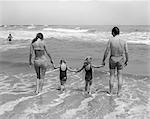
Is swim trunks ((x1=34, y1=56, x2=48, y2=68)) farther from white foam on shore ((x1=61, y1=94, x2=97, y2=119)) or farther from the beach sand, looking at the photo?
white foam on shore ((x1=61, y1=94, x2=97, y2=119))

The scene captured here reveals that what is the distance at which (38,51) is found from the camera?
22.4ft

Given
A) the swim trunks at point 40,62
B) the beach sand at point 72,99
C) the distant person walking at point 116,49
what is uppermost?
the distant person walking at point 116,49

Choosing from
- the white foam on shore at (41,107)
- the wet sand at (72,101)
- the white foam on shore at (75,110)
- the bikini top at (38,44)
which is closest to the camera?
the white foam on shore at (75,110)

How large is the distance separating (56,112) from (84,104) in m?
0.93

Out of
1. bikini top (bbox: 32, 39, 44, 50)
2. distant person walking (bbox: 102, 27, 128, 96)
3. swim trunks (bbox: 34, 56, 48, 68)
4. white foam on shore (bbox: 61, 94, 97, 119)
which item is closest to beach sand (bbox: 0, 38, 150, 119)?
white foam on shore (bbox: 61, 94, 97, 119)

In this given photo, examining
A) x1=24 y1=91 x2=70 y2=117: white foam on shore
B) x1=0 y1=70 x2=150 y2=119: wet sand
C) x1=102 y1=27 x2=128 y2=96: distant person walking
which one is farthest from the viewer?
x1=102 y1=27 x2=128 y2=96: distant person walking

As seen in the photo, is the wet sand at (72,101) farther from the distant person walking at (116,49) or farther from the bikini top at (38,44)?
the bikini top at (38,44)

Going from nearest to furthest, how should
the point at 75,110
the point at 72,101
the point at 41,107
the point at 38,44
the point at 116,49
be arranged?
the point at 75,110 → the point at 41,107 → the point at 72,101 → the point at 116,49 → the point at 38,44

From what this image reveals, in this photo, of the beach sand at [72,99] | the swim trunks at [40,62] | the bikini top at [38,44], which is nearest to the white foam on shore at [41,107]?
the beach sand at [72,99]


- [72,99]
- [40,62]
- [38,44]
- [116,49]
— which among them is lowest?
[72,99]

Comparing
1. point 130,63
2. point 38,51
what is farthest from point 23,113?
point 130,63

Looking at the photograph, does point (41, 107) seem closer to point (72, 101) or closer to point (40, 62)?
point (72, 101)

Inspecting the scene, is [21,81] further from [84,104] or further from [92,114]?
[92,114]

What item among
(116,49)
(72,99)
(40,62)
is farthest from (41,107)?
(116,49)
